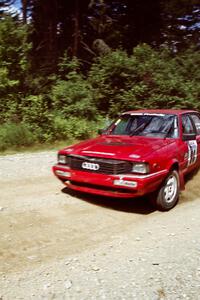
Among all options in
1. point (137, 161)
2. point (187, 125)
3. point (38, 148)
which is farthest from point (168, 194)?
point (38, 148)

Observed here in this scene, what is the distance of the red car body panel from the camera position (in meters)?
5.48

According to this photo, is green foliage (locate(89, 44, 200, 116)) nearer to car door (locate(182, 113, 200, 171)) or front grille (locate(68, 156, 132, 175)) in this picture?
car door (locate(182, 113, 200, 171))

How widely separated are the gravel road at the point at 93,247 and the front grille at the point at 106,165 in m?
0.63

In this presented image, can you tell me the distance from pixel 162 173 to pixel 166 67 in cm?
1059

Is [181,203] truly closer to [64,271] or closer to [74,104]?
[64,271]

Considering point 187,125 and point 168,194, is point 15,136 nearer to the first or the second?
point 187,125

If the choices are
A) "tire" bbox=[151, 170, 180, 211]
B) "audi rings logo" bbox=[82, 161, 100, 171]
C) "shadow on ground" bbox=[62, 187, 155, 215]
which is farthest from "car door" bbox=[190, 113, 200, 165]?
"audi rings logo" bbox=[82, 161, 100, 171]

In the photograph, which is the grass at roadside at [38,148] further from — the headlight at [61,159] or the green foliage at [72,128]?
the headlight at [61,159]

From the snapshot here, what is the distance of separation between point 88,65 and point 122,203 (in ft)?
52.9

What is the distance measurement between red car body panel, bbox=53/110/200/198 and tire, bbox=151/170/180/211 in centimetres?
14

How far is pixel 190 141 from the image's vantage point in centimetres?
714

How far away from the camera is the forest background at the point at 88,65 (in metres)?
12.9

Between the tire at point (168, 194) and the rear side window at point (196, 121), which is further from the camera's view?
the rear side window at point (196, 121)

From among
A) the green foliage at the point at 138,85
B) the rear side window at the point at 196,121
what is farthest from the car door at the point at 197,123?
the green foliage at the point at 138,85
